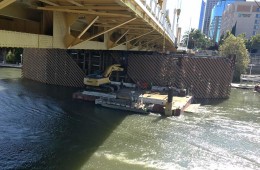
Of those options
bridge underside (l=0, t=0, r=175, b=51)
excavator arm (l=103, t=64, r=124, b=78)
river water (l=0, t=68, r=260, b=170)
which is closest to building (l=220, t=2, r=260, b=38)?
excavator arm (l=103, t=64, r=124, b=78)

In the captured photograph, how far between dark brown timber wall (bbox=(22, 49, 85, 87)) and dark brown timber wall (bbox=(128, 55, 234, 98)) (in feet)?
24.0

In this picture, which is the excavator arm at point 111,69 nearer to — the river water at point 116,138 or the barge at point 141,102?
the barge at point 141,102

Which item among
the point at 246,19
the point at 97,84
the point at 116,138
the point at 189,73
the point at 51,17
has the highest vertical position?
the point at 246,19

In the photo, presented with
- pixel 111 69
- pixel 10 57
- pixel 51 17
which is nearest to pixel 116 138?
pixel 51 17

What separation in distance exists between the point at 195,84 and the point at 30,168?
23989mm

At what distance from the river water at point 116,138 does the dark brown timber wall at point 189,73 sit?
681 cm

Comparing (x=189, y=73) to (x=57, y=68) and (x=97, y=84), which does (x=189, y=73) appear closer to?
(x=97, y=84)

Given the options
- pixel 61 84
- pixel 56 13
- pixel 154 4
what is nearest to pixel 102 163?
pixel 56 13

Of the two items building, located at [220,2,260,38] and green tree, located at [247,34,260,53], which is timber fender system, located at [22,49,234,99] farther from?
building, located at [220,2,260,38]

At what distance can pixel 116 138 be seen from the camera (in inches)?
675

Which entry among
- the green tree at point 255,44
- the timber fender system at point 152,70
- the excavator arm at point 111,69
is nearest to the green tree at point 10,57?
the timber fender system at point 152,70

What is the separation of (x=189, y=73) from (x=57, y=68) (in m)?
16.2

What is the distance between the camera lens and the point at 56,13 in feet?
37.7

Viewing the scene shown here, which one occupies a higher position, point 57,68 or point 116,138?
point 57,68
